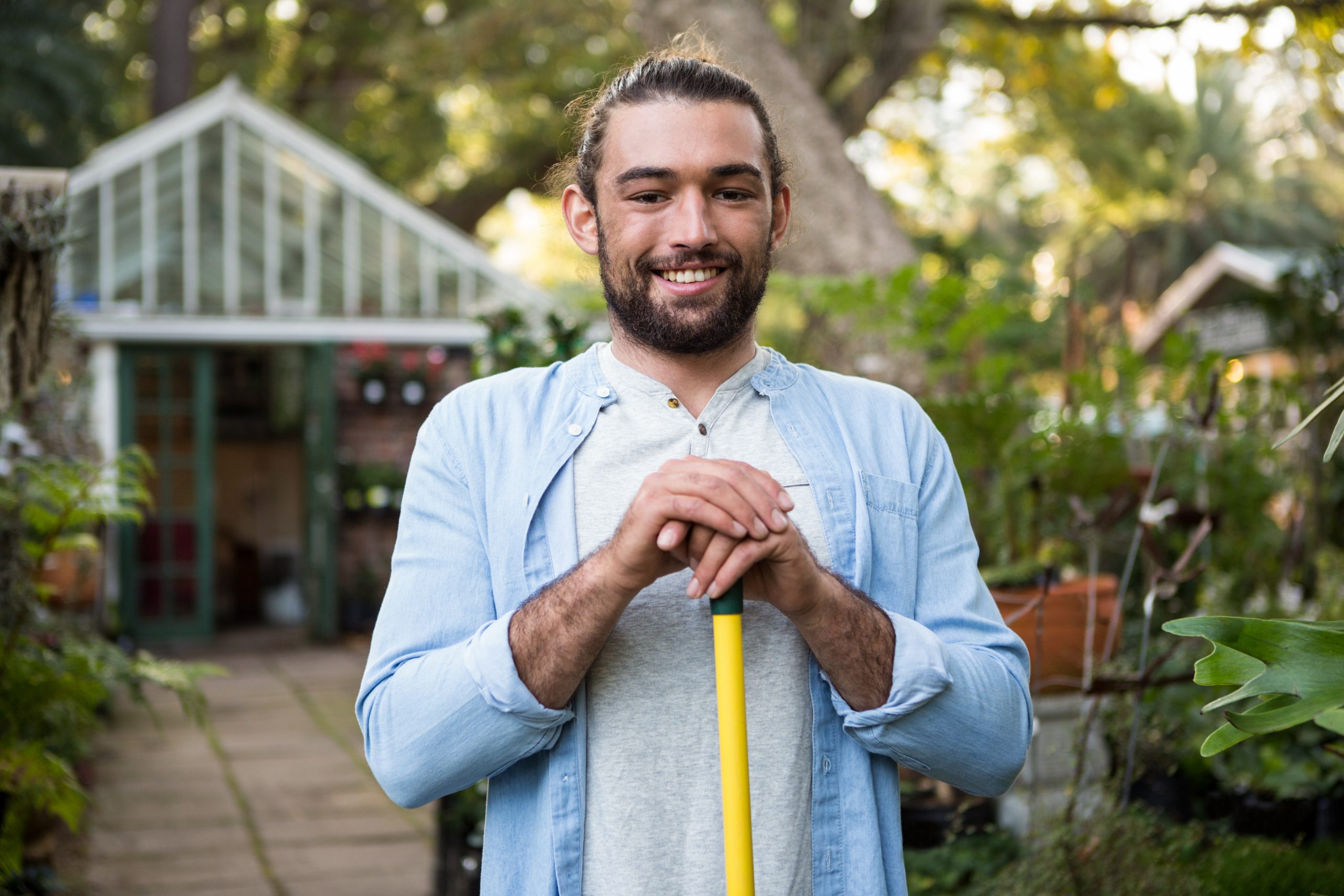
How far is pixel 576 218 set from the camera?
62.3 inches

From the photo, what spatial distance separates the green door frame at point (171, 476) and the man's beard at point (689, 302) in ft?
28.4

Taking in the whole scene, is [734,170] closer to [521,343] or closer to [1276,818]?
[521,343]

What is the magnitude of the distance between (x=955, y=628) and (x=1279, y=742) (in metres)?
2.94

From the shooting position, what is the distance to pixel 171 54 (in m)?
11.6

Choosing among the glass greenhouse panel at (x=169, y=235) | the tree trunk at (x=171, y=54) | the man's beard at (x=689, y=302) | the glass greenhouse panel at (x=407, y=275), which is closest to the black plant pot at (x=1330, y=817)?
the man's beard at (x=689, y=302)

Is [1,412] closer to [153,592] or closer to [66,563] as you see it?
[66,563]

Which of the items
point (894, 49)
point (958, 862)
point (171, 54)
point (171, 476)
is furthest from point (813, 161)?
point (171, 54)

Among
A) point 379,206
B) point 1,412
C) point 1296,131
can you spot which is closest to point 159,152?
point 379,206

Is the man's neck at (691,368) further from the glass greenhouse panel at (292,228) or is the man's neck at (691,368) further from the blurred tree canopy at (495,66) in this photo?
the glass greenhouse panel at (292,228)

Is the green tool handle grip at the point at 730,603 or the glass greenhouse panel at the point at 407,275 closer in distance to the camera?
the green tool handle grip at the point at 730,603

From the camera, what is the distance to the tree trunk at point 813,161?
576cm

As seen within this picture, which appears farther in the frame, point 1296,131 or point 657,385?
point 1296,131

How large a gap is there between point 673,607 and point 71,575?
570 cm

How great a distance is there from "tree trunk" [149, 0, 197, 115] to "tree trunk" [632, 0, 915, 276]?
7.37 metres
